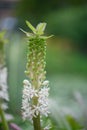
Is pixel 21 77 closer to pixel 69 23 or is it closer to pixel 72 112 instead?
pixel 72 112

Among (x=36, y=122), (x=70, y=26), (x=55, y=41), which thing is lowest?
(x=36, y=122)

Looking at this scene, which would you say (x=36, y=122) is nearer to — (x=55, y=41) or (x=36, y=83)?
(x=36, y=83)

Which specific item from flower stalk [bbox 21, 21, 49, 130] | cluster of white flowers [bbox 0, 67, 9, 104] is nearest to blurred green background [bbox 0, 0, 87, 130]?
cluster of white flowers [bbox 0, 67, 9, 104]

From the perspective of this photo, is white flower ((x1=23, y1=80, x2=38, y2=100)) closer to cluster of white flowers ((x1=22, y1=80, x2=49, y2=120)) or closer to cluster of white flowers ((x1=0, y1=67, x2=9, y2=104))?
cluster of white flowers ((x1=22, y1=80, x2=49, y2=120))

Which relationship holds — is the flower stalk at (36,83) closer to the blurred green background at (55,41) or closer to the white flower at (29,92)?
the white flower at (29,92)

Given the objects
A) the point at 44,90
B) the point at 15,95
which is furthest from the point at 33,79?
the point at 15,95

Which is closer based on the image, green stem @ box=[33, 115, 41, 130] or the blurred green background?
green stem @ box=[33, 115, 41, 130]

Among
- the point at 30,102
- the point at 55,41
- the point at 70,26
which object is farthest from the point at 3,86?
the point at 70,26
